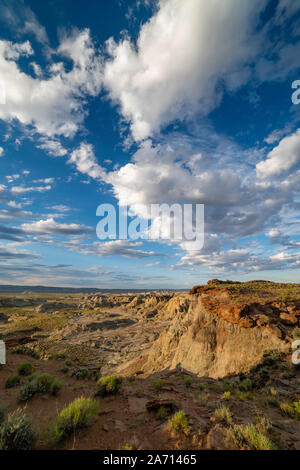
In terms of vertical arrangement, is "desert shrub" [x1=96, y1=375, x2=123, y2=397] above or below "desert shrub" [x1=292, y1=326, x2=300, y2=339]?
below

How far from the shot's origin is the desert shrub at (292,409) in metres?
7.37

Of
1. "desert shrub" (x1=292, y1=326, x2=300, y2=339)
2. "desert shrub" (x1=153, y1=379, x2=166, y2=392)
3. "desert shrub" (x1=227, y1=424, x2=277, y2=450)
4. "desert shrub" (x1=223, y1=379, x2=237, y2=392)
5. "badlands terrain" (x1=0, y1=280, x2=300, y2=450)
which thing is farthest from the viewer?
"desert shrub" (x1=292, y1=326, x2=300, y2=339)

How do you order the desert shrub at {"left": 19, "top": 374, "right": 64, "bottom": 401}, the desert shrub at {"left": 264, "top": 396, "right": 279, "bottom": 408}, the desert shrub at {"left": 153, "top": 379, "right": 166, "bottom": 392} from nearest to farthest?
the desert shrub at {"left": 19, "top": 374, "right": 64, "bottom": 401} < the desert shrub at {"left": 264, "top": 396, "right": 279, "bottom": 408} < the desert shrub at {"left": 153, "top": 379, "right": 166, "bottom": 392}

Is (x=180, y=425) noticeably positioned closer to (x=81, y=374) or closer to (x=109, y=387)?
(x=109, y=387)

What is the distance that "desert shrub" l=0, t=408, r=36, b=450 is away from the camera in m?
4.07

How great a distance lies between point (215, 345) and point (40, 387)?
14494 millimetres

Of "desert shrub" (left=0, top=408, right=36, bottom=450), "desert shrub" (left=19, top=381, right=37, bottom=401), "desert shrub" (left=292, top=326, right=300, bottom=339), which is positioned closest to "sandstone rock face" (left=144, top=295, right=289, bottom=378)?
"desert shrub" (left=292, top=326, right=300, bottom=339)

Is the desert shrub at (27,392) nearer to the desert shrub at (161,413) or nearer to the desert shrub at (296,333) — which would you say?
the desert shrub at (161,413)

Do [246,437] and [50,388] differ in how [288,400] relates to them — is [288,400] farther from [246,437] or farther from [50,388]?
[50,388]

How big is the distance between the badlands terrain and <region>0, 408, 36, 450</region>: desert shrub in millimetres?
65

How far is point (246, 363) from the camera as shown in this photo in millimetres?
13875

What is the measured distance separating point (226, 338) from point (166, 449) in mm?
13978

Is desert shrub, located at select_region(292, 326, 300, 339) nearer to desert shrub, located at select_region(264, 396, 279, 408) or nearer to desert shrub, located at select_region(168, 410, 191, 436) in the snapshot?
desert shrub, located at select_region(264, 396, 279, 408)

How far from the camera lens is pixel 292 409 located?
302 inches
